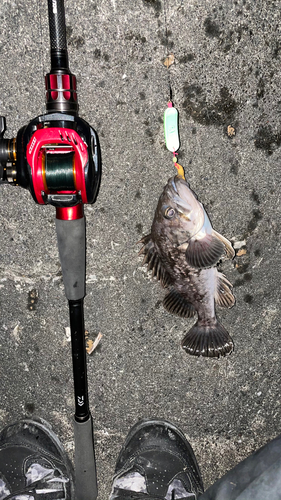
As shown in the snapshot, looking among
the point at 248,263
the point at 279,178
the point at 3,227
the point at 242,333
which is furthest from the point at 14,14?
the point at 242,333

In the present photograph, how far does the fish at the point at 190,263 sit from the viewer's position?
1547 mm

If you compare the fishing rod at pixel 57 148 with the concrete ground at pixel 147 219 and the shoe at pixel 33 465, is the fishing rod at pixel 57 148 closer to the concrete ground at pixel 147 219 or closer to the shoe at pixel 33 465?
the concrete ground at pixel 147 219

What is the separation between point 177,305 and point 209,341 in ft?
0.77

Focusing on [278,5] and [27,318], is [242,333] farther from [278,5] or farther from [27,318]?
[278,5]

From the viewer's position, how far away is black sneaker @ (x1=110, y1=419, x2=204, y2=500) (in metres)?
1.86

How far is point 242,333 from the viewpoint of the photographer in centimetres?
198


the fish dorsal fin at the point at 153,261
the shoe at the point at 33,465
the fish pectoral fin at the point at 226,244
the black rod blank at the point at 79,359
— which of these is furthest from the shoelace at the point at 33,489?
the fish pectoral fin at the point at 226,244

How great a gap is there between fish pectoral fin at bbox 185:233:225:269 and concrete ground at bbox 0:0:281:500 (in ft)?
0.89

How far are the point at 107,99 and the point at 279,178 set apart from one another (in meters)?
0.87

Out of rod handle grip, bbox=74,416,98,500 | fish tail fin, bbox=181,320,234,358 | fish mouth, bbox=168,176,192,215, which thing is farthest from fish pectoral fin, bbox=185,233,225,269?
rod handle grip, bbox=74,416,98,500

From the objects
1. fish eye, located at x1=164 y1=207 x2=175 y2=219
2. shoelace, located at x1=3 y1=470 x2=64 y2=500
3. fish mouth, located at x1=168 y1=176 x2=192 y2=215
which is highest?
fish mouth, located at x1=168 y1=176 x2=192 y2=215

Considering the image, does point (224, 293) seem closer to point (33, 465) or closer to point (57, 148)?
point (57, 148)

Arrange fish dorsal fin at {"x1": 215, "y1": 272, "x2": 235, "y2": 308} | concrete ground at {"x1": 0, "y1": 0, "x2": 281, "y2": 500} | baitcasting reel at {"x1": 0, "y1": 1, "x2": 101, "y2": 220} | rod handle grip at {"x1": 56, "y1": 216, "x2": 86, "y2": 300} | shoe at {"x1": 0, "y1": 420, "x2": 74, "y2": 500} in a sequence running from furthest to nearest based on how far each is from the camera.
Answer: shoe at {"x1": 0, "y1": 420, "x2": 74, "y2": 500} < fish dorsal fin at {"x1": 215, "y1": 272, "x2": 235, "y2": 308} < concrete ground at {"x1": 0, "y1": 0, "x2": 281, "y2": 500} < rod handle grip at {"x1": 56, "y1": 216, "x2": 86, "y2": 300} < baitcasting reel at {"x1": 0, "y1": 1, "x2": 101, "y2": 220}

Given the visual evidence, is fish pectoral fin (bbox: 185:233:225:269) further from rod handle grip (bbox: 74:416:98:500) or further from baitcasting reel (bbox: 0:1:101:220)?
rod handle grip (bbox: 74:416:98:500)
